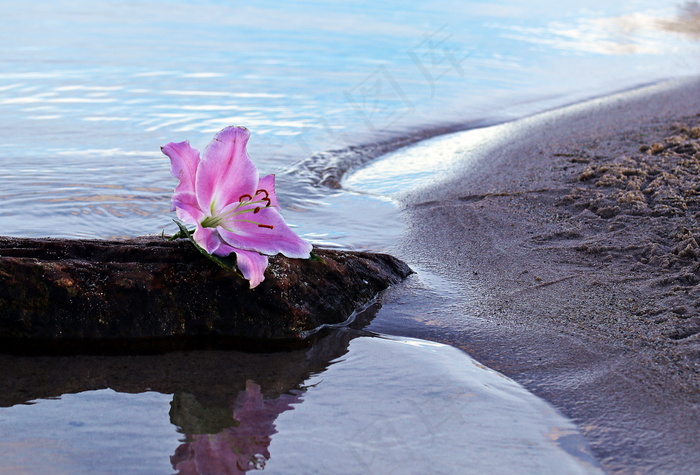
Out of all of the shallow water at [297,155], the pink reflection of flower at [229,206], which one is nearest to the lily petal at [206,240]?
the pink reflection of flower at [229,206]

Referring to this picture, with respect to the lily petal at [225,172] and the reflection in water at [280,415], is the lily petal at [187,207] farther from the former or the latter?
the reflection in water at [280,415]

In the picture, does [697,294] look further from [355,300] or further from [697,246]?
[355,300]

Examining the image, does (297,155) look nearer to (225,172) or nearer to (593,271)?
(593,271)

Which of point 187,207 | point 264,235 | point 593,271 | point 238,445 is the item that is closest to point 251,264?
point 264,235

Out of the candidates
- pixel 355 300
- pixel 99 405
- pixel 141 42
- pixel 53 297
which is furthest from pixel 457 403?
pixel 141 42

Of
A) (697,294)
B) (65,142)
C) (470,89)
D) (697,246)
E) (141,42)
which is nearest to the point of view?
(697,294)

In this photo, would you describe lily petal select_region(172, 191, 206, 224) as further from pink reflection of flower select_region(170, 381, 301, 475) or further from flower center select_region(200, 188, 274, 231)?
pink reflection of flower select_region(170, 381, 301, 475)

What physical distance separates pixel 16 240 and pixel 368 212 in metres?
2.07

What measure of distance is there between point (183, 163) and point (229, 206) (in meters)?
0.18

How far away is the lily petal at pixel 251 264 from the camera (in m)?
2.10

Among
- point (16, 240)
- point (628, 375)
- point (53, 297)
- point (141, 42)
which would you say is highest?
point (141, 42)

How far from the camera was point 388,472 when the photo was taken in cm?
171

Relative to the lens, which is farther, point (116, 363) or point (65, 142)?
point (65, 142)

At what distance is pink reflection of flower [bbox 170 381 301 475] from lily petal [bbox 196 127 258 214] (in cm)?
58
